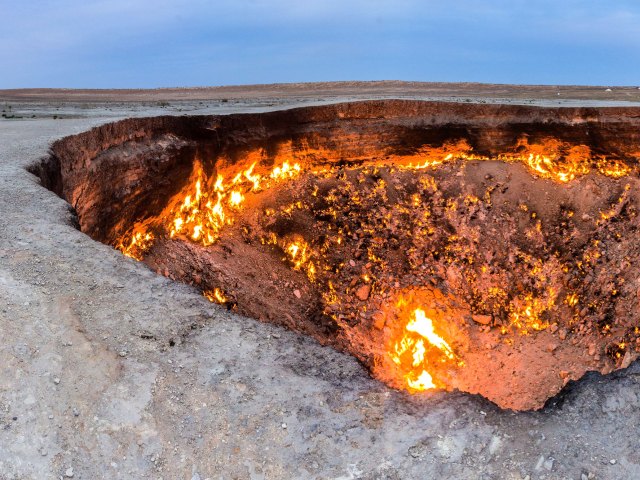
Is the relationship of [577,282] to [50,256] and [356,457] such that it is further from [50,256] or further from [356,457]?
[50,256]

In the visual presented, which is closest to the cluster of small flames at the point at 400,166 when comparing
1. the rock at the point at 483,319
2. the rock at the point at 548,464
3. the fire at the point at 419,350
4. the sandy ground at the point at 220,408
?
the fire at the point at 419,350

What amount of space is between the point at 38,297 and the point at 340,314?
785 centimetres

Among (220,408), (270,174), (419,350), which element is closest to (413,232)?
(419,350)

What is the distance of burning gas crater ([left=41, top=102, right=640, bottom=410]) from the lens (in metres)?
10.8

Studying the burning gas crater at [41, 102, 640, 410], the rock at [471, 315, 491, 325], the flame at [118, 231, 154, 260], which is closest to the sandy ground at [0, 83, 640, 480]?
the flame at [118, 231, 154, 260]

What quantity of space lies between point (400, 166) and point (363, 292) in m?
3.73

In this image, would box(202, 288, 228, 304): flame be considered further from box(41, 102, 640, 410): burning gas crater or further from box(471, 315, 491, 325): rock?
box(471, 315, 491, 325): rock

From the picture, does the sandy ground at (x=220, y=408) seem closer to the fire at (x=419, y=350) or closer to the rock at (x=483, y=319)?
the fire at (x=419, y=350)

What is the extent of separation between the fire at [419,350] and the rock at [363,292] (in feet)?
3.59

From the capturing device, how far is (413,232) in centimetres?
1295

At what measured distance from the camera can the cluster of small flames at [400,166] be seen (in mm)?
11008

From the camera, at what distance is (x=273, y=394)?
396 cm

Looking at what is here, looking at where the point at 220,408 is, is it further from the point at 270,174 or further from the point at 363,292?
the point at 270,174

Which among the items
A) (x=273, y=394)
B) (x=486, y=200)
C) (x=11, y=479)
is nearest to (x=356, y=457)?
(x=273, y=394)
